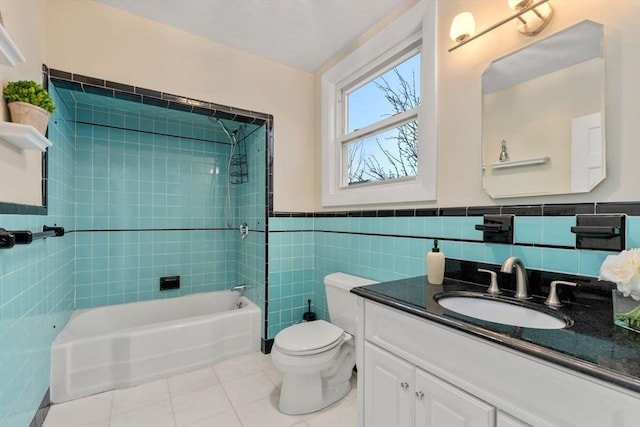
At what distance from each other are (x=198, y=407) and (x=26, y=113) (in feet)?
5.60

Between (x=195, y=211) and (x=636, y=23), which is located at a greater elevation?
(x=636, y=23)

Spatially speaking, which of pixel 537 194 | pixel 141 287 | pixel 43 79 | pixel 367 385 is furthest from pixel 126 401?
pixel 537 194

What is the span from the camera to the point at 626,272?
77 cm

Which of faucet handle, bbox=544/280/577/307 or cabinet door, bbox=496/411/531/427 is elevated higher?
faucet handle, bbox=544/280/577/307

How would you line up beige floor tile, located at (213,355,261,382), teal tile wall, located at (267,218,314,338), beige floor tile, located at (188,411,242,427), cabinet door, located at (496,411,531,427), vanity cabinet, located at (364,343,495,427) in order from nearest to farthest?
cabinet door, located at (496,411,531,427) → vanity cabinet, located at (364,343,495,427) → beige floor tile, located at (188,411,242,427) → beige floor tile, located at (213,355,261,382) → teal tile wall, located at (267,218,314,338)

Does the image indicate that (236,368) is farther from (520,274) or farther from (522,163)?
(522,163)

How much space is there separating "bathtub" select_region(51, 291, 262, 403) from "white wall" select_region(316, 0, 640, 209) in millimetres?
1785

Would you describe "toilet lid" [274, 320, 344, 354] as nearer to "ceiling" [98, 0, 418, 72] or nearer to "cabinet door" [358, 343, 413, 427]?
"cabinet door" [358, 343, 413, 427]

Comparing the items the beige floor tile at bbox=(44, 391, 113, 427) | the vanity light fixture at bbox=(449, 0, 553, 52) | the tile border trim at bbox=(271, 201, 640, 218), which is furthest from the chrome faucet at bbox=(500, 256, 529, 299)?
the beige floor tile at bbox=(44, 391, 113, 427)

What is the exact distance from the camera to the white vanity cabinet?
2.10 ft

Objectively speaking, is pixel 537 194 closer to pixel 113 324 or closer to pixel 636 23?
pixel 636 23

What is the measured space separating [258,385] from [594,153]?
2.15 meters

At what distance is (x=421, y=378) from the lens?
3.26 ft

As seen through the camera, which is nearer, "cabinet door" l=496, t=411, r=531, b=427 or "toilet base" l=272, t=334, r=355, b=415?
"cabinet door" l=496, t=411, r=531, b=427
